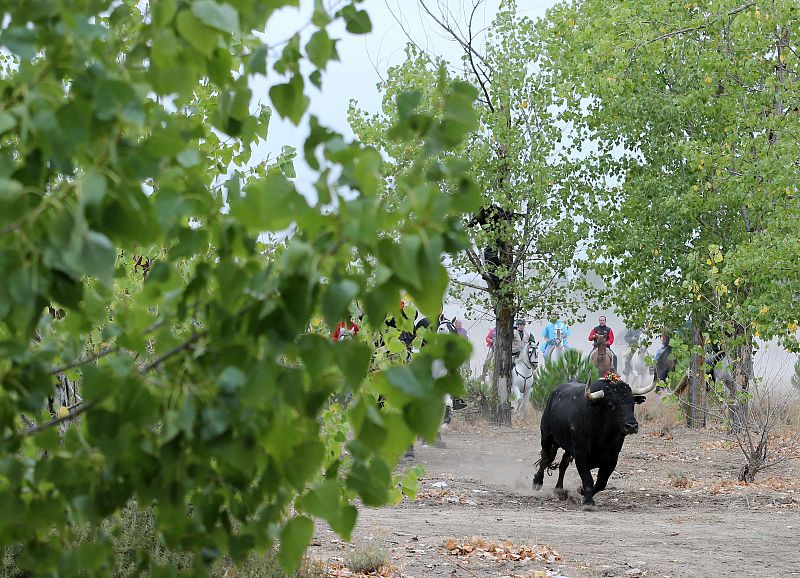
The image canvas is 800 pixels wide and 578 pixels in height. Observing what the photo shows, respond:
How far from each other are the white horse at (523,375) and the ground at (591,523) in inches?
275

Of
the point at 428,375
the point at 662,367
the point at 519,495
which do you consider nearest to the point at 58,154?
the point at 428,375

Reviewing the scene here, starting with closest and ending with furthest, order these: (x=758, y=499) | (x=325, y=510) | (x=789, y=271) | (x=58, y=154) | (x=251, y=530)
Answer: (x=58, y=154), (x=325, y=510), (x=251, y=530), (x=758, y=499), (x=789, y=271)

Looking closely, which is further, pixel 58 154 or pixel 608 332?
pixel 608 332

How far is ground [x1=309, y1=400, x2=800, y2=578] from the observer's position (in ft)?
26.2

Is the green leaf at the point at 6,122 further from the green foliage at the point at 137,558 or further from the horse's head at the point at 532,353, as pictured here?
the horse's head at the point at 532,353

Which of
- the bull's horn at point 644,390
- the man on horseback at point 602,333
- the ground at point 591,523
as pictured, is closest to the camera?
the ground at point 591,523

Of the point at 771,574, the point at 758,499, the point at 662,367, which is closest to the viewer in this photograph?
the point at 771,574

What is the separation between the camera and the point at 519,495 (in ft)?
42.6

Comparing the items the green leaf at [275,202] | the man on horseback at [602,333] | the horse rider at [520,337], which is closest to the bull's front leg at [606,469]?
the green leaf at [275,202]

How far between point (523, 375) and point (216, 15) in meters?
23.6

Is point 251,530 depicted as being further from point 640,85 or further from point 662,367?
point 662,367

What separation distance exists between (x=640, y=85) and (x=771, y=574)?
44.9 feet

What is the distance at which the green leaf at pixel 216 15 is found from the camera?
161 cm

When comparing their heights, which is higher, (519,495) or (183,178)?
(183,178)
